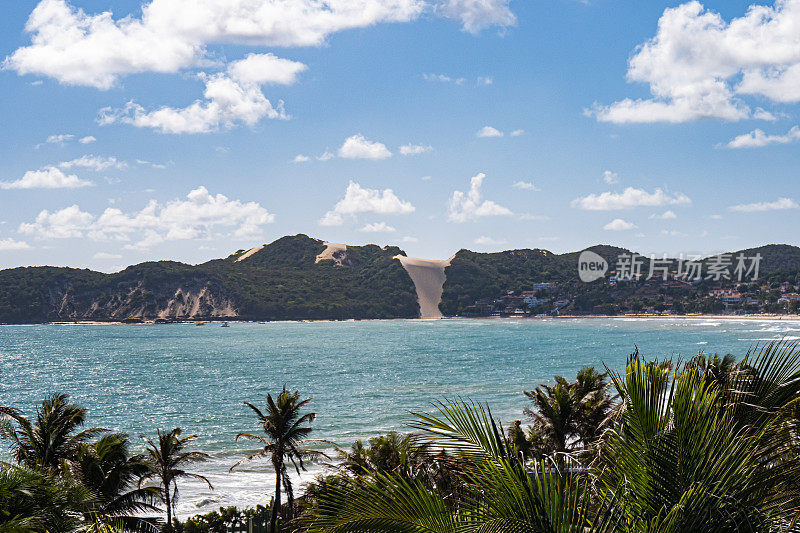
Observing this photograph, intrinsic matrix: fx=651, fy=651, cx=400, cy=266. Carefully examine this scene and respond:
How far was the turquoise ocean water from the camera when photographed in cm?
6675

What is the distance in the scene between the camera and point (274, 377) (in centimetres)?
11562

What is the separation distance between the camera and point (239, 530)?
106ft

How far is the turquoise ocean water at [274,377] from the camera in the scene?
219 ft

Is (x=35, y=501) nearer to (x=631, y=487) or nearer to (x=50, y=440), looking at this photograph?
(x=631, y=487)

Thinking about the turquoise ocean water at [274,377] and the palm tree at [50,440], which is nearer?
the palm tree at [50,440]

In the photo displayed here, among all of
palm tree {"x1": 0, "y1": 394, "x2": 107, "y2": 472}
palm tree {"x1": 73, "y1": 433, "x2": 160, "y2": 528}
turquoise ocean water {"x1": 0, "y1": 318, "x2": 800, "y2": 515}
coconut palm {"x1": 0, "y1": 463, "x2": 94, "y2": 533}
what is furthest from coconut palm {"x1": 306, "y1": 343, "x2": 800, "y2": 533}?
turquoise ocean water {"x1": 0, "y1": 318, "x2": 800, "y2": 515}

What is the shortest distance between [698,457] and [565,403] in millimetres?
33178

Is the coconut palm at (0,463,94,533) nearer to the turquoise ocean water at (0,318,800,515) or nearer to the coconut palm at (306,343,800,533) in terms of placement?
the coconut palm at (306,343,800,533)

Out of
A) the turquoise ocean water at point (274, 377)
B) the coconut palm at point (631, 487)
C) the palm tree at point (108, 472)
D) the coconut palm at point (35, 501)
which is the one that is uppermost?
the coconut palm at point (631, 487)

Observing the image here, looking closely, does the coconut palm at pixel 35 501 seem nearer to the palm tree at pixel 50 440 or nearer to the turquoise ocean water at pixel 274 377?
the palm tree at pixel 50 440

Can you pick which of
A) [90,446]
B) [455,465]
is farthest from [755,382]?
[90,446]

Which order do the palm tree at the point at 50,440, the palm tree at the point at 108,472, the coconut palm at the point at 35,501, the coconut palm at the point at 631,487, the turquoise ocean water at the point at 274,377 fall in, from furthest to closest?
the turquoise ocean water at the point at 274,377 < the palm tree at the point at 50,440 < the palm tree at the point at 108,472 < the coconut palm at the point at 35,501 < the coconut palm at the point at 631,487

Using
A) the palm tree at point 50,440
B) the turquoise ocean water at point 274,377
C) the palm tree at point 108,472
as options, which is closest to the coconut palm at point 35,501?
the palm tree at point 108,472

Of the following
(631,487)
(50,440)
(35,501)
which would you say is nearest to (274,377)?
(50,440)
